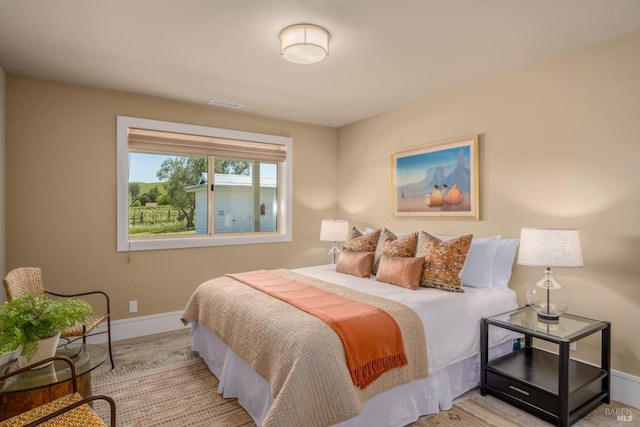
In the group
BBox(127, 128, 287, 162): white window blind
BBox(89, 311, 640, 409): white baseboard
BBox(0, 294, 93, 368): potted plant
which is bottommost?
BBox(89, 311, 640, 409): white baseboard

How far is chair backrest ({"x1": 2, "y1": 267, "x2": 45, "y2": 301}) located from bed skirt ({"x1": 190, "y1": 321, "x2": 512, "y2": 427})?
1.42 metres

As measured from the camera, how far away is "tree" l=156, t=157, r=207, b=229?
4.11 m

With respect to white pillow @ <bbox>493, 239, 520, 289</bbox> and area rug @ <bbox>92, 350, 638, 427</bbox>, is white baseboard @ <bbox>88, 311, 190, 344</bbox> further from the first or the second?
white pillow @ <bbox>493, 239, 520, 289</bbox>

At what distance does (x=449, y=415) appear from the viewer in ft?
7.70

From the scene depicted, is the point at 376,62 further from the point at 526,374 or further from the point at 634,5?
the point at 526,374

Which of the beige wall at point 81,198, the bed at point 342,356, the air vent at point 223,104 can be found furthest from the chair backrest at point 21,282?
the air vent at point 223,104

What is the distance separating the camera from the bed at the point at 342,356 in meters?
1.78

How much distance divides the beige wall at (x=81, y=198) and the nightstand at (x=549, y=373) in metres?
3.03

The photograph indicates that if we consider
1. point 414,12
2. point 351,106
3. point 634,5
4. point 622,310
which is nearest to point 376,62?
point 414,12

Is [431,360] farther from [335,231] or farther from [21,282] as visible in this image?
[21,282]

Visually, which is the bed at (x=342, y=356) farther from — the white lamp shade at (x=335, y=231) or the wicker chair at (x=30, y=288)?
the white lamp shade at (x=335, y=231)

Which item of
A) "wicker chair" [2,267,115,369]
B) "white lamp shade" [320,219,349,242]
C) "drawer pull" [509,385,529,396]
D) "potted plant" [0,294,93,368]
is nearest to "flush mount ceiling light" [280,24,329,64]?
"potted plant" [0,294,93,368]

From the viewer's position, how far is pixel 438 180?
150 inches

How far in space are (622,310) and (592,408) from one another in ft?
2.29
